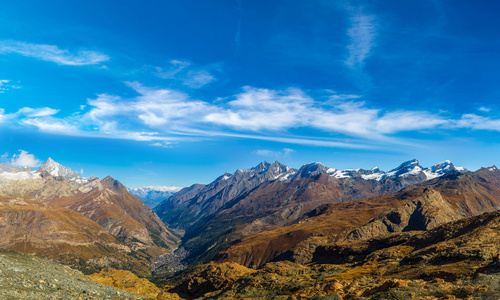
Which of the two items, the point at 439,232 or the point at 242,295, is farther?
the point at 439,232

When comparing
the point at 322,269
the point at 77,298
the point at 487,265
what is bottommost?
the point at 322,269

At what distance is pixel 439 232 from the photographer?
108 meters

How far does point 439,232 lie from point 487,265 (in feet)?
221

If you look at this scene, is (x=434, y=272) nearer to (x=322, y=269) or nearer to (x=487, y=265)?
(x=487, y=265)

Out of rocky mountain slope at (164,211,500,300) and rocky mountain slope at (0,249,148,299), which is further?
rocky mountain slope at (164,211,500,300)

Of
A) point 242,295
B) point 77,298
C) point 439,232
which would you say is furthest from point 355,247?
point 77,298

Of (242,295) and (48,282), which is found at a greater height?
(48,282)

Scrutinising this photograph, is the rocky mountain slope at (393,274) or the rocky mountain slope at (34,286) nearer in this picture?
the rocky mountain slope at (34,286)

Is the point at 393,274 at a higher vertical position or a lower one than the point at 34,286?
lower

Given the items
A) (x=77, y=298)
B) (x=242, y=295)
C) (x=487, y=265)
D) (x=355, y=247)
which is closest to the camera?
(x=77, y=298)

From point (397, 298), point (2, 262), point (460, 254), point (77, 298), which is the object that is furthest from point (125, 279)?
point (460, 254)

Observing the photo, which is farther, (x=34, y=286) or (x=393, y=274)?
(x=393, y=274)

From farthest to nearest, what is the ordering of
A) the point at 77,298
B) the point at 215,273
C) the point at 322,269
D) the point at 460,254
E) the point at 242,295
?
the point at 215,273 < the point at 322,269 < the point at 242,295 < the point at 460,254 < the point at 77,298

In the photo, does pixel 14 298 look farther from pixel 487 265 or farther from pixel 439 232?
pixel 439 232
